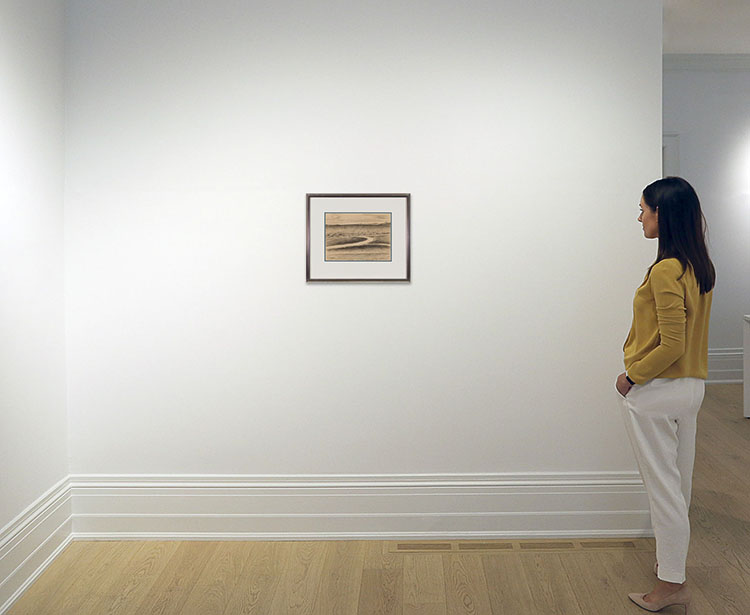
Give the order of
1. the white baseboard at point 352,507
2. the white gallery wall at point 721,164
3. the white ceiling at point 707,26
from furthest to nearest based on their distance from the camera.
→ the white gallery wall at point 721,164
the white ceiling at point 707,26
the white baseboard at point 352,507

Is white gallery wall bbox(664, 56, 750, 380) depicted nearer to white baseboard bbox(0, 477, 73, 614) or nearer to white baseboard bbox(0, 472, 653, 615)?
white baseboard bbox(0, 472, 653, 615)

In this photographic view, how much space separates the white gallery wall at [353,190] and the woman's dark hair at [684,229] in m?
0.69

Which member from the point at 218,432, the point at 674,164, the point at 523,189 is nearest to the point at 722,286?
the point at 674,164

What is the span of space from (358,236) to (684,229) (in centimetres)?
139

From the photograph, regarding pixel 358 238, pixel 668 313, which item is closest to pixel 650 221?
pixel 668 313

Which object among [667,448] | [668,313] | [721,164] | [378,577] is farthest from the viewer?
[721,164]

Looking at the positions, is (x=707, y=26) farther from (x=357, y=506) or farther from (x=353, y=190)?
(x=357, y=506)

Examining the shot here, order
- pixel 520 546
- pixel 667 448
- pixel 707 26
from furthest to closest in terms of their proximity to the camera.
Result: pixel 707 26 < pixel 520 546 < pixel 667 448

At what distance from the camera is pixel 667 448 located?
251cm

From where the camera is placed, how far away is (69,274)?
10.4ft

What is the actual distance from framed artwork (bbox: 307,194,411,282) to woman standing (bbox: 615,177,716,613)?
3.56 feet

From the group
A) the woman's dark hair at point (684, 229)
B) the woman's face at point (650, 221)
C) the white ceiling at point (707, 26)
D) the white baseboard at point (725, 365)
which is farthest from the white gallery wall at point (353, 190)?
the white baseboard at point (725, 365)

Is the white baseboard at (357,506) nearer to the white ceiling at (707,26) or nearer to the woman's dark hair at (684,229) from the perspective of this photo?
the woman's dark hair at (684,229)

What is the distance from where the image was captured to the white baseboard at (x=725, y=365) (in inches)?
259
